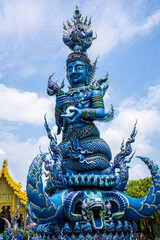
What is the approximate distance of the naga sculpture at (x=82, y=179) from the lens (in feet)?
19.7

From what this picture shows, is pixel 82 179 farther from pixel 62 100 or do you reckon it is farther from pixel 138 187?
pixel 138 187

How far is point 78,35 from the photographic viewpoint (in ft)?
28.3

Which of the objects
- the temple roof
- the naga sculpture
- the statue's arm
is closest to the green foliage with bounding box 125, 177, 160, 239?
the temple roof

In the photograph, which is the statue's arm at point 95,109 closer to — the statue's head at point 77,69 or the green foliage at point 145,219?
the statue's head at point 77,69

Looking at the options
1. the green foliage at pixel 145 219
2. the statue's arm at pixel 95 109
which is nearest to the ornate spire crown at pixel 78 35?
the statue's arm at pixel 95 109

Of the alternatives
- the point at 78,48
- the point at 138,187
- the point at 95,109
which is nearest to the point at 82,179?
the point at 95,109

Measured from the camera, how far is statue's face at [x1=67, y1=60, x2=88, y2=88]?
8.07 metres

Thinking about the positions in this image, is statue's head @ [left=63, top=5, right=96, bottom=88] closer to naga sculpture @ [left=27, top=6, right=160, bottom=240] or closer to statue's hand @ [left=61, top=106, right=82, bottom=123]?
naga sculpture @ [left=27, top=6, right=160, bottom=240]

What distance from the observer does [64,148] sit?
7164 mm

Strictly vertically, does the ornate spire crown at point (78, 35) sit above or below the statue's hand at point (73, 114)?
above

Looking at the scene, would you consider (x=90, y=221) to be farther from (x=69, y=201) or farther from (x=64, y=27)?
(x=64, y=27)

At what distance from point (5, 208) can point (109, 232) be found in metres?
13.7

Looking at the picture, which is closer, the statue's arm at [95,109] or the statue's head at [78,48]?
the statue's arm at [95,109]

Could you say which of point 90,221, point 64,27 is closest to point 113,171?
point 90,221
